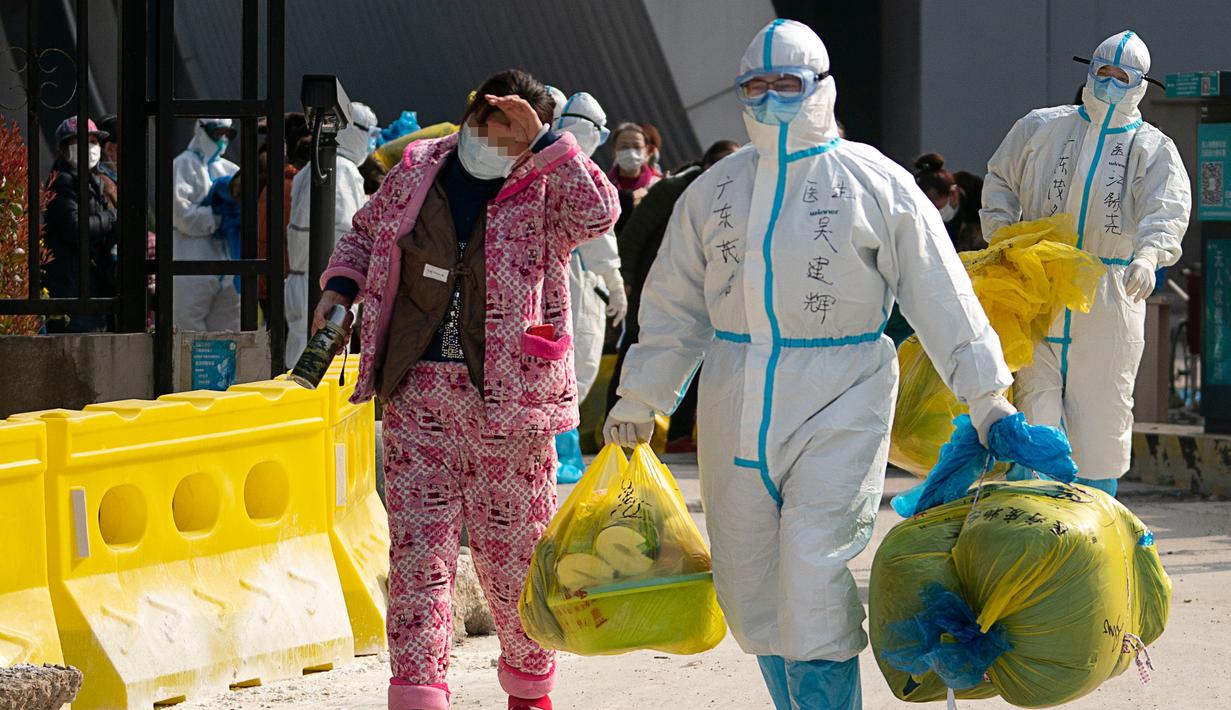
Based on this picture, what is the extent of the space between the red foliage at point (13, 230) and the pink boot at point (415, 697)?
3.97m

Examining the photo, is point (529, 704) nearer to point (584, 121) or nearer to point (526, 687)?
point (526, 687)

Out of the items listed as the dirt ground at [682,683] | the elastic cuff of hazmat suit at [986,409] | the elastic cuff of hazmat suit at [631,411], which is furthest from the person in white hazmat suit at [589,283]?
the elastic cuff of hazmat suit at [986,409]

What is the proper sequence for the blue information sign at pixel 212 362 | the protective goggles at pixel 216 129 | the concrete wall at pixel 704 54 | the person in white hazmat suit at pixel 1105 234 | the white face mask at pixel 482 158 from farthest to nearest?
the concrete wall at pixel 704 54 → the protective goggles at pixel 216 129 → the blue information sign at pixel 212 362 → the person in white hazmat suit at pixel 1105 234 → the white face mask at pixel 482 158

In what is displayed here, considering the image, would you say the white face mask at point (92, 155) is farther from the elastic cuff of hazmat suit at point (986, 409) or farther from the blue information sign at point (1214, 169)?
the elastic cuff of hazmat suit at point (986, 409)

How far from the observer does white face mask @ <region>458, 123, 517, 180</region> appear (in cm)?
505

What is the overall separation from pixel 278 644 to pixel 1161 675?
2.77 metres

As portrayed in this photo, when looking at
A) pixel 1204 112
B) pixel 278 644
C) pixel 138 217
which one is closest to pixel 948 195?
pixel 1204 112

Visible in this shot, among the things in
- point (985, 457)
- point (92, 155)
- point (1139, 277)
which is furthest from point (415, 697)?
point (92, 155)

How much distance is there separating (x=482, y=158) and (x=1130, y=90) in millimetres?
3212

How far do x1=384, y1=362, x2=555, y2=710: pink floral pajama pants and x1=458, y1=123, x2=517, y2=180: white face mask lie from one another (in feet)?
1.72

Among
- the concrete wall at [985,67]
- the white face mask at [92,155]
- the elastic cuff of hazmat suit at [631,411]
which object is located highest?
the concrete wall at [985,67]

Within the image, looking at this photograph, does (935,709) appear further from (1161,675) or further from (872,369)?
(872,369)

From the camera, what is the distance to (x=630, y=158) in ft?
40.9

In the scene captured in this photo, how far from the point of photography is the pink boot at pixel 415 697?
16.2ft
